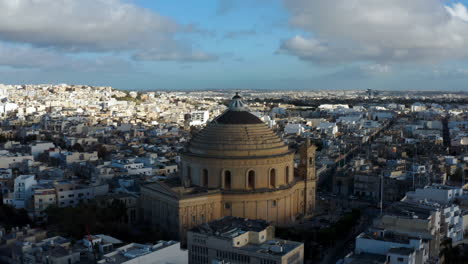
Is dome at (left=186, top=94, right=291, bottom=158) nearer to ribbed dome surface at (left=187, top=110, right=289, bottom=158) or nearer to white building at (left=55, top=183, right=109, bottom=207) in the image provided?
ribbed dome surface at (left=187, top=110, right=289, bottom=158)

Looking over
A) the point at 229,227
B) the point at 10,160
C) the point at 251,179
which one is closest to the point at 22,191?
the point at 10,160

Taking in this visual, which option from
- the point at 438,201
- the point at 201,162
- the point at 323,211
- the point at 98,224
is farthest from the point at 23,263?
the point at 438,201

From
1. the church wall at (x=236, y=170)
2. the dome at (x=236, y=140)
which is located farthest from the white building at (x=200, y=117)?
the church wall at (x=236, y=170)

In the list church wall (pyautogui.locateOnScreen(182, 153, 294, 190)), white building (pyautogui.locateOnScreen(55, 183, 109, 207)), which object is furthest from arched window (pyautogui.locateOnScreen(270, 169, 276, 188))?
white building (pyautogui.locateOnScreen(55, 183, 109, 207))

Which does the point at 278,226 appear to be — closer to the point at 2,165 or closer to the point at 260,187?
the point at 260,187

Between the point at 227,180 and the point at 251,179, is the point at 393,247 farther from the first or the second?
the point at 227,180

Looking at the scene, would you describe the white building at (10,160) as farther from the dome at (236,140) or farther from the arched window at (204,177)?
the arched window at (204,177)

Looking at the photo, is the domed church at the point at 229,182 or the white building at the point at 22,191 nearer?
the domed church at the point at 229,182
